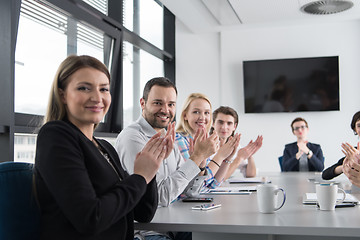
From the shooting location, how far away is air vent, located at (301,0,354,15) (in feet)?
15.2

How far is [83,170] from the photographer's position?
3.85 ft

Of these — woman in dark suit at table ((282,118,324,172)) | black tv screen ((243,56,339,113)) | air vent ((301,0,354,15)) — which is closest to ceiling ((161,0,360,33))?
air vent ((301,0,354,15))

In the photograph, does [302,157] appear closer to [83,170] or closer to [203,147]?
[203,147]

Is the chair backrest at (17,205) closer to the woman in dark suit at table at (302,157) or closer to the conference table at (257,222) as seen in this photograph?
the conference table at (257,222)

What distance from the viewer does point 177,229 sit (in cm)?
142

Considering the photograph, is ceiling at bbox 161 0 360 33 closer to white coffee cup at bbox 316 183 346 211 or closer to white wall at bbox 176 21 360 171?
white wall at bbox 176 21 360 171

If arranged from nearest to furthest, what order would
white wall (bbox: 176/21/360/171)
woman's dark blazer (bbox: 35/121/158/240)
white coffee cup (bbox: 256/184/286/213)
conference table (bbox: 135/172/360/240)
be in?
1. woman's dark blazer (bbox: 35/121/158/240)
2. conference table (bbox: 135/172/360/240)
3. white coffee cup (bbox: 256/184/286/213)
4. white wall (bbox: 176/21/360/171)

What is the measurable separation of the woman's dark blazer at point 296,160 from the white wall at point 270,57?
117 centimetres

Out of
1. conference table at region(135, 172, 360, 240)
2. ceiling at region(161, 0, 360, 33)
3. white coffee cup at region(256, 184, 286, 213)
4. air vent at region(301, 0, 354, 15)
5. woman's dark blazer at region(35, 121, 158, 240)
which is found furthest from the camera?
ceiling at region(161, 0, 360, 33)

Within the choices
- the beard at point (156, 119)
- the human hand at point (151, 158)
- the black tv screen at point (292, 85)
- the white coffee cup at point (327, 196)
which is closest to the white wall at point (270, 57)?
the black tv screen at point (292, 85)

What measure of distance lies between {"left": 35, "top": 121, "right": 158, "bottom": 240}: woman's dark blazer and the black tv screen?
15.9 feet

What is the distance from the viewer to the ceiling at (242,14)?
4895mm

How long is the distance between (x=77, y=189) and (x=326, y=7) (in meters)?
4.45

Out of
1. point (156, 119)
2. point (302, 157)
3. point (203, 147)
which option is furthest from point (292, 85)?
point (203, 147)
